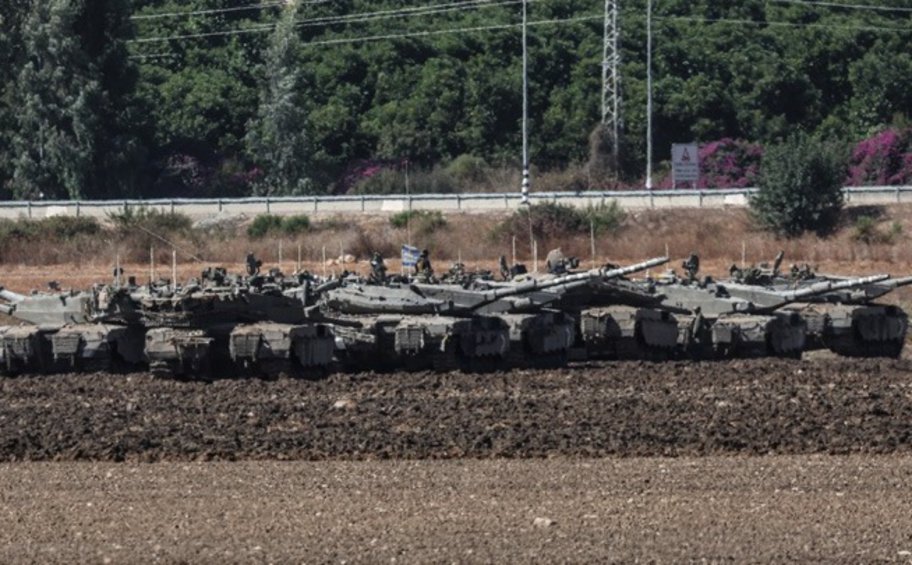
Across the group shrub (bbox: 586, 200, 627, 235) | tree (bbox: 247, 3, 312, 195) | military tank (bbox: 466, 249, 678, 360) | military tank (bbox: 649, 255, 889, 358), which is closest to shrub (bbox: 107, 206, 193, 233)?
tree (bbox: 247, 3, 312, 195)

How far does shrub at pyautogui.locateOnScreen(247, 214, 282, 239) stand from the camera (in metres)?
64.8

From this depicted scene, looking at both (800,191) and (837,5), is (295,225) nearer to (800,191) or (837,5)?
(800,191)

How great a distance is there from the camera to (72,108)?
7219cm

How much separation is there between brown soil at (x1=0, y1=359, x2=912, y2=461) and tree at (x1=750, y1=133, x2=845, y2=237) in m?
24.2

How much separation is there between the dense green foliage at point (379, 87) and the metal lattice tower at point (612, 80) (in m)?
0.64

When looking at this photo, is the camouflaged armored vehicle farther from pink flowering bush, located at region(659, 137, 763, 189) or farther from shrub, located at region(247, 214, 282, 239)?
pink flowering bush, located at region(659, 137, 763, 189)

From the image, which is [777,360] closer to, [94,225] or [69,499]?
[69,499]

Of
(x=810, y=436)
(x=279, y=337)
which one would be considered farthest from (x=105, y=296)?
(x=810, y=436)

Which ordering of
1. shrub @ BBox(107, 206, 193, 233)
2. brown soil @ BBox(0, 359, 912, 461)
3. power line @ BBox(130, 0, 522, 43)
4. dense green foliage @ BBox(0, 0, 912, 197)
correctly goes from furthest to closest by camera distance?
power line @ BBox(130, 0, 522, 43) < dense green foliage @ BBox(0, 0, 912, 197) < shrub @ BBox(107, 206, 193, 233) < brown soil @ BBox(0, 359, 912, 461)

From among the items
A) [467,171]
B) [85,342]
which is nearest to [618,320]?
[85,342]

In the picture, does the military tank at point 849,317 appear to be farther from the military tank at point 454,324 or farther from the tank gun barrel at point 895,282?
the military tank at point 454,324

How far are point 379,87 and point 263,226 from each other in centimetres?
1693

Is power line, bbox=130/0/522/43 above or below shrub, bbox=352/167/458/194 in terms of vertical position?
above

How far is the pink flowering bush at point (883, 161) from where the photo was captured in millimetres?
70312
